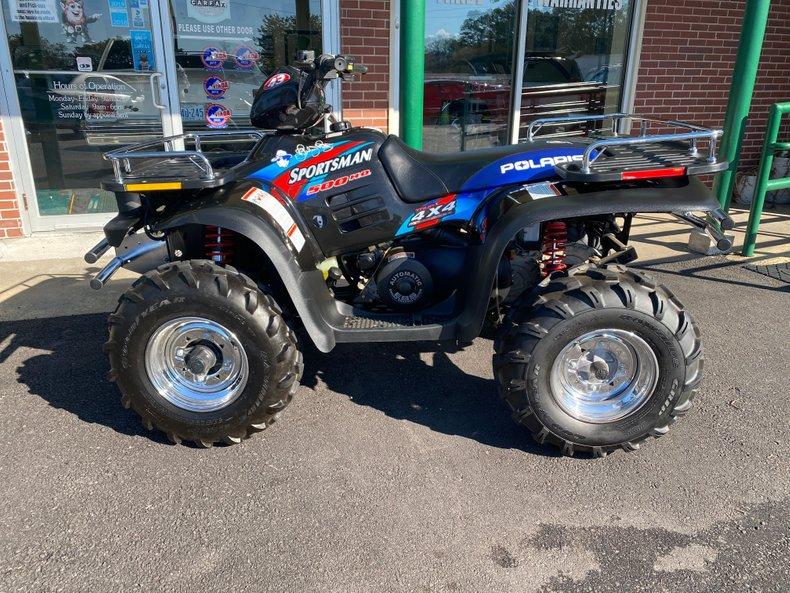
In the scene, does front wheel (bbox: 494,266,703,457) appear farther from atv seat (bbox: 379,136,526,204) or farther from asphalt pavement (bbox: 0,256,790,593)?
atv seat (bbox: 379,136,526,204)

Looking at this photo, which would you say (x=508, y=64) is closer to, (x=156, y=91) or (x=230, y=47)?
(x=230, y=47)

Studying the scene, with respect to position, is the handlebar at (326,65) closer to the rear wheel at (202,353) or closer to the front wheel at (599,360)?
the rear wheel at (202,353)

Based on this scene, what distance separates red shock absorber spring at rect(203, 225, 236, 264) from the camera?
10.9 feet

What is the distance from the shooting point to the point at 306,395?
143 inches

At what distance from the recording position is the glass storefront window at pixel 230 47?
622 centimetres

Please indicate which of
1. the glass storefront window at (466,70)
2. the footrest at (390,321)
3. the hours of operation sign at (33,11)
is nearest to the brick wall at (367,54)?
the glass storefront window at (466,70)

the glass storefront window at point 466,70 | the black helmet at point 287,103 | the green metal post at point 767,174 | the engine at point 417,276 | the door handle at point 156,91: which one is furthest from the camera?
the glass storefront window at point 466,70

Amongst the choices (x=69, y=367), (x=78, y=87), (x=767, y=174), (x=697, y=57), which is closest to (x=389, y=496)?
(x=69, y=367)

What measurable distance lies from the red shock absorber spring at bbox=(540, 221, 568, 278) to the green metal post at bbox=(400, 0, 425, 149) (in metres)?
2.11

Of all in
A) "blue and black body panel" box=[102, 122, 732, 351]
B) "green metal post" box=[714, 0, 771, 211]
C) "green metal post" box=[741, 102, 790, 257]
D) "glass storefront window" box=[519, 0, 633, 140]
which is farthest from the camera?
"glass storefront window" box=[519, 0, 633, 140]

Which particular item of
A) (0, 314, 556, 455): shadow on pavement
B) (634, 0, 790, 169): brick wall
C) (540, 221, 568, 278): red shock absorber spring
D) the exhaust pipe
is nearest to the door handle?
(0, 314, 556, 455): shadow on pavement

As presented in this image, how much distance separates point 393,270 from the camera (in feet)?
11.1

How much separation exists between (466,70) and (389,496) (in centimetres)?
593

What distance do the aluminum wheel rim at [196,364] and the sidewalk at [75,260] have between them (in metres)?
1.96
